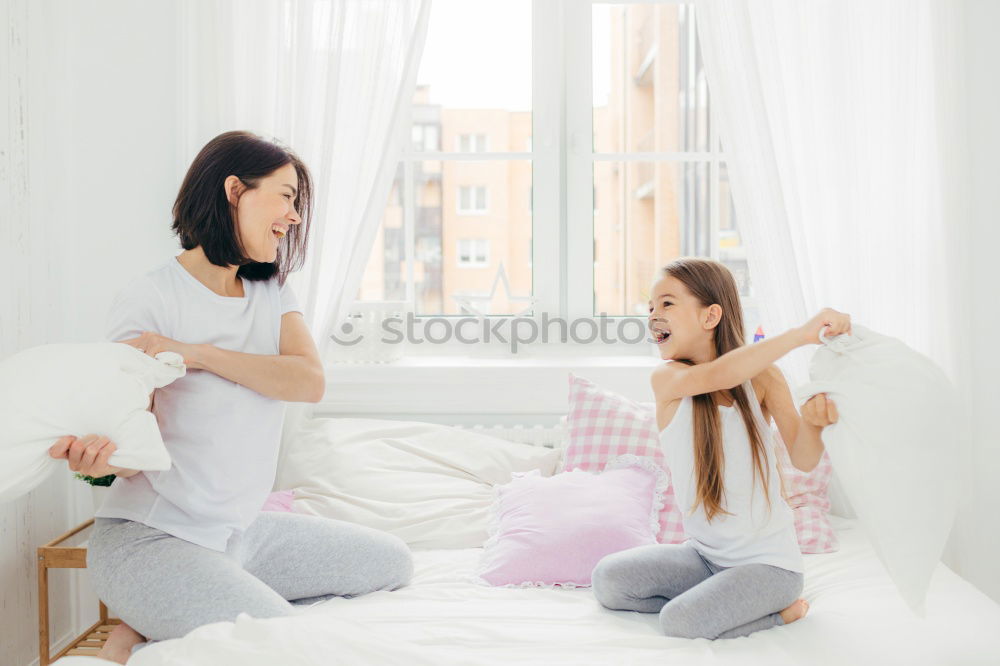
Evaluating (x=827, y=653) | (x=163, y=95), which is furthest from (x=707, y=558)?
(x=163, y=95)

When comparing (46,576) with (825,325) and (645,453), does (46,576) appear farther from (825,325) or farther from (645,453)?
(825,325)

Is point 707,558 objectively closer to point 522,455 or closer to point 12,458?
point 522,455

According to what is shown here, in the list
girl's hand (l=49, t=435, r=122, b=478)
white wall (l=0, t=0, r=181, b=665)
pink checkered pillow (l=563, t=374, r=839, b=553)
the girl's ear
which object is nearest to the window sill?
pink checkered pillow (l=563, t=374, r=839, b=553)

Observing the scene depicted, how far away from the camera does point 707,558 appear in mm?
1792

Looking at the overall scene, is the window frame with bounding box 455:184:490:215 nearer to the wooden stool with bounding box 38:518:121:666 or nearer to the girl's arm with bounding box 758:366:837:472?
the girl's arm with bounding box 758:366:837:472

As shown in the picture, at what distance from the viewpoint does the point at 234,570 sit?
1.54 metres

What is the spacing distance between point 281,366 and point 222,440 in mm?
181

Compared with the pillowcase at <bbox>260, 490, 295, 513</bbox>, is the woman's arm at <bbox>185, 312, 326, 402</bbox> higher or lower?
higher

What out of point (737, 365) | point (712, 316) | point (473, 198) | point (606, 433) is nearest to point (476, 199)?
point (473, 198)

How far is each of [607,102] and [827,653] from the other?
6.19 feet

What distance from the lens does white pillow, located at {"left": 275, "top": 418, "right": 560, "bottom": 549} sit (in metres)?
2.11

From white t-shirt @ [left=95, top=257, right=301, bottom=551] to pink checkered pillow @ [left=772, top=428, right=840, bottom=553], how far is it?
1185 mm

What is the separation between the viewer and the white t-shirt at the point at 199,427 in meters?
1.61

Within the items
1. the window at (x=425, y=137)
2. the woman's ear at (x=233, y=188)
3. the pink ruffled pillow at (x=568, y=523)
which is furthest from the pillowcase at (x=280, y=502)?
the window at (x=425, y=137)
